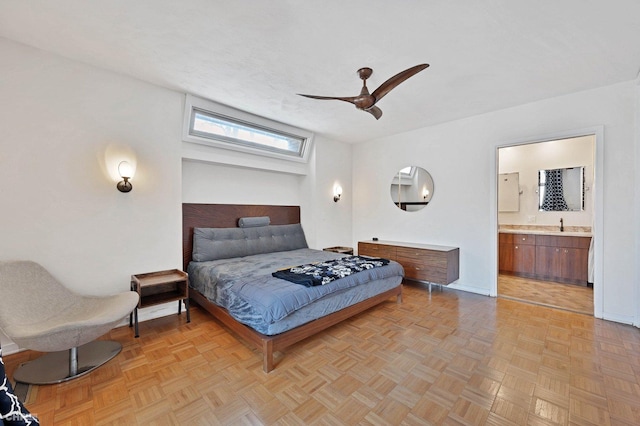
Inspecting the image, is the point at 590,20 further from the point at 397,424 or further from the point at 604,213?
the point at 397,424

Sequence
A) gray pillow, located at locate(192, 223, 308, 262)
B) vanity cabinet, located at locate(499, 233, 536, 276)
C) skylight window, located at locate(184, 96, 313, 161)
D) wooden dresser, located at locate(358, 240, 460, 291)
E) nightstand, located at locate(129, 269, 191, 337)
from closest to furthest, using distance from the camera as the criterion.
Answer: nightstand, located at locate(129, 269, 191, 337)
skylight window, located at locate(184, 96, 313, 161)
gray pillow, located at locate(192, 223, 308, 262)
wooden dresser, located at locate(358, 240, 460, 291)
vanity cabinet, located at locate(499, 233, 536, 276)

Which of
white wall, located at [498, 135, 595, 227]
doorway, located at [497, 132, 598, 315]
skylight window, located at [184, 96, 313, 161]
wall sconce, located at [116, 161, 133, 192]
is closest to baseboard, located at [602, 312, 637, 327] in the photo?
doorway, located at [497, 132, 598, 315]

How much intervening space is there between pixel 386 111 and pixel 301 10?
224 centimetres

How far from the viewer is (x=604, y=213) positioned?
3119 mm

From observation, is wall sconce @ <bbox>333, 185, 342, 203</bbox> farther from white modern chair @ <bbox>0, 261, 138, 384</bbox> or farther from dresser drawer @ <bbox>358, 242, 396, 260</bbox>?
white modern chair @ <bbox>0, 261, 138, 384</bbox>

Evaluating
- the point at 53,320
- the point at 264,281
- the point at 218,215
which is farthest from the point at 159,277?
the point at 264,281

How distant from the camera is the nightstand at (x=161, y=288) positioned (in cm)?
285

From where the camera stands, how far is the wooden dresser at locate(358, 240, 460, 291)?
3.94 meters

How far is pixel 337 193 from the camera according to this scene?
5.48 metres

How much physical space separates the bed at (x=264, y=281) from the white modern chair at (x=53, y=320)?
2.84 ft

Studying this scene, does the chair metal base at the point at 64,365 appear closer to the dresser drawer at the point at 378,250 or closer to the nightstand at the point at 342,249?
the nightstand at the point at 342,249

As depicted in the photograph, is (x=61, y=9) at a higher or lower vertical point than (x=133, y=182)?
higher

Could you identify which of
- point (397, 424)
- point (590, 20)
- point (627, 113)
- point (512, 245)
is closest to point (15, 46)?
point (397, 424)

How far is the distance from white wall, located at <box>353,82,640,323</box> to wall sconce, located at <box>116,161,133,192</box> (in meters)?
4.07
